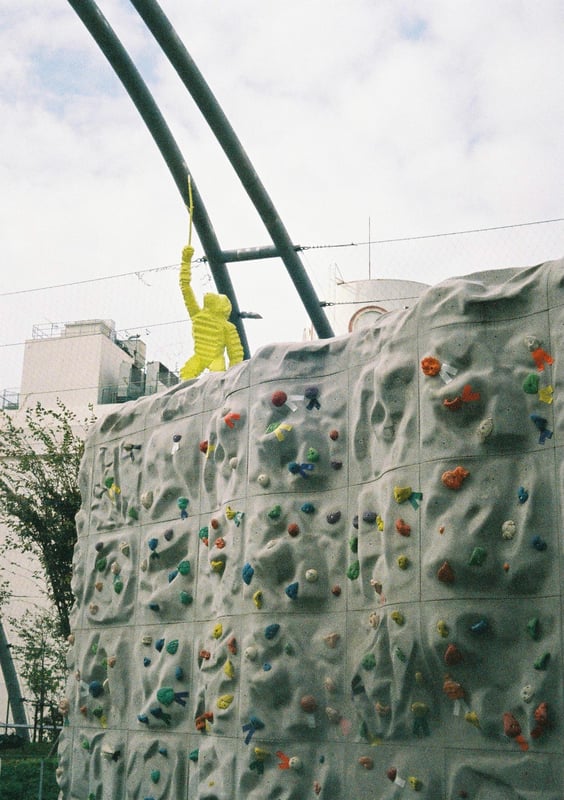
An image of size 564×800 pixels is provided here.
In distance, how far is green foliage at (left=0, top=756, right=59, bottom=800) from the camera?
500 inches

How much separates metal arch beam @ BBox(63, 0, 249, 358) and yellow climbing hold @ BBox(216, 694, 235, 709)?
8.48 meters

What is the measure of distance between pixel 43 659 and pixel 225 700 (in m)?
15.6

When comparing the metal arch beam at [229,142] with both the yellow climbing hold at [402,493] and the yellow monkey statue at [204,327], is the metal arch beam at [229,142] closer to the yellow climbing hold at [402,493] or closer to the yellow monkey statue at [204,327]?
the yellow monkey statue at [204,327]

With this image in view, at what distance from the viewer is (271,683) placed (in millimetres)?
7559

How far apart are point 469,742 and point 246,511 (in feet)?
8.42

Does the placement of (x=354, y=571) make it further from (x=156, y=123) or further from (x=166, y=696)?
(x=156, y=123)

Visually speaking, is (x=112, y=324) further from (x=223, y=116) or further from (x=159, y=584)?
(x=159, y=584)

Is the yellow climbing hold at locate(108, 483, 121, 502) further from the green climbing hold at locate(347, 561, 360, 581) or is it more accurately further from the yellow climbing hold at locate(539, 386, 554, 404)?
the yellow climbing hold at locate(539, 386, 554, 404)

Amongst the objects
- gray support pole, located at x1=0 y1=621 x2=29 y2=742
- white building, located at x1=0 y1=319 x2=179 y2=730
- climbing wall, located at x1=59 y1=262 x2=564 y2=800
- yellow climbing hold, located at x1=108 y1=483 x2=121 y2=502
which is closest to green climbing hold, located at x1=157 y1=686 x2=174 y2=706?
climbing wall, located at x1=59 y1=262 x2=564 y2=800

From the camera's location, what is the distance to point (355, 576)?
7469 millimetres

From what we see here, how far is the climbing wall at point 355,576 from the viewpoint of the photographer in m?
6.43

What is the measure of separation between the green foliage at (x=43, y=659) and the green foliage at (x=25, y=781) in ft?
23.8

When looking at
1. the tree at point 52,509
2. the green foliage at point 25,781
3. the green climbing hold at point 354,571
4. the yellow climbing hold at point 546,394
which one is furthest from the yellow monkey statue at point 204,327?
the tree at point 52,509

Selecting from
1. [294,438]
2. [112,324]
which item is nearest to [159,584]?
[294,438]
